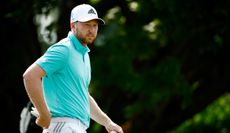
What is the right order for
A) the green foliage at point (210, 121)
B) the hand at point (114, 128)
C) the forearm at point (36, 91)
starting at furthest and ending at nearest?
the green foliage at point (210, 121), the hand at point (114, 128), the forearm at point (36, 91)

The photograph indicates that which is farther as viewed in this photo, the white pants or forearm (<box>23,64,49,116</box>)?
the white pants

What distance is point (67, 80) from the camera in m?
5.31

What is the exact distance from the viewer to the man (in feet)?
16.8

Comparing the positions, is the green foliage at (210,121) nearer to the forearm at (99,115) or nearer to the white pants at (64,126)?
the forearm at (99,115)

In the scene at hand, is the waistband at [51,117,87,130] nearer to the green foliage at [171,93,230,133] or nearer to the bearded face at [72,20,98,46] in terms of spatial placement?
the bearded face at [72,20,98,46]

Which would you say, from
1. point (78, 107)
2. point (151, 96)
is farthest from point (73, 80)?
point (151, 96)

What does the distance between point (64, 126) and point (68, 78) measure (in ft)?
1.07

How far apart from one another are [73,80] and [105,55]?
342 inches

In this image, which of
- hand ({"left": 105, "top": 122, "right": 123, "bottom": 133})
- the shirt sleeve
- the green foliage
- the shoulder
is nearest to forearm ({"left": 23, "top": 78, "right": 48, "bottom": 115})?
the shirt sleeve

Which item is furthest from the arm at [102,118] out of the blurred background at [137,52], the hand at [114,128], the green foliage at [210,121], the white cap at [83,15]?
the green foliage at [210,121]

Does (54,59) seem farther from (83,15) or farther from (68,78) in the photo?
(83,15)

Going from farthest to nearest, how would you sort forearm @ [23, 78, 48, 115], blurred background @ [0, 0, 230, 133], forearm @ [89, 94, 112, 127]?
blurred background @ [0, 0, 230, 133], forearm @ [89, 94, 112, 127], forearm @ [23, 78, 48, 115]

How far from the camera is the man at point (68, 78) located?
5.11 meters

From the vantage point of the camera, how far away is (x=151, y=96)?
1338cm
